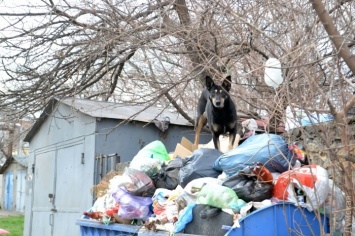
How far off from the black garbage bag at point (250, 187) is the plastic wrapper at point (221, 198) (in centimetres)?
8

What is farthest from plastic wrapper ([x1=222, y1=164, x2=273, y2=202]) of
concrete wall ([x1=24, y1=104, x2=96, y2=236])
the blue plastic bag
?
concrete wall ([x1=24, y1=104, x2=96, y2=236])

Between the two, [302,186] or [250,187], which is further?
[250,187]

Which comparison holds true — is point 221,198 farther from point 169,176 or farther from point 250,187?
point 169,176

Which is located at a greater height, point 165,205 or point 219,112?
point 219,112

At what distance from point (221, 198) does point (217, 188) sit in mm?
119

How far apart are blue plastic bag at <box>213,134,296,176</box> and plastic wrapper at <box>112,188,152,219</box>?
0.93 meters

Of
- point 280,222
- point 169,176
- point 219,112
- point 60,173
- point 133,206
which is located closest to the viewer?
point 280,222

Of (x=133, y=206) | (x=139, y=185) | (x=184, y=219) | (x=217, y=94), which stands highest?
(x=217, y=94)

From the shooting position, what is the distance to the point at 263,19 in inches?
329

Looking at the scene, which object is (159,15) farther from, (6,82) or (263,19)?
(6,82)

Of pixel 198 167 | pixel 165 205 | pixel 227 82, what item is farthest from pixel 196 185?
pixel 227 82

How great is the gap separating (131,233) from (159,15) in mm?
3451

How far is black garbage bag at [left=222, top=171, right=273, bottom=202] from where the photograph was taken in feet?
18.5

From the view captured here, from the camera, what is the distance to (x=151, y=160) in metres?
7.90
